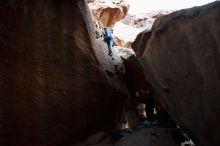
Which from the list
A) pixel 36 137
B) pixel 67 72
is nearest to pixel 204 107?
pixel 67 72

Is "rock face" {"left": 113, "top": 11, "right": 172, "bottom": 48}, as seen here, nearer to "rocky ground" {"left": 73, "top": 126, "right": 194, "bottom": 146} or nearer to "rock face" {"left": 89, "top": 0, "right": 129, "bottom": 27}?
"rock face" {"left": 89, "top": 0, "right": 129, "bottom": 27}

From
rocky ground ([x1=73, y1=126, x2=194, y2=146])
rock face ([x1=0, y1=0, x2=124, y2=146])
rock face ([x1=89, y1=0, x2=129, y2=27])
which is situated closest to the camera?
rock face ([x1=0, y1=0, x2=124, y2=146])

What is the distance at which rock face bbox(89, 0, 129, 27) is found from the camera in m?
21.7

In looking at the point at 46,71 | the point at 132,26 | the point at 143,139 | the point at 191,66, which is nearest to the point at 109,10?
the point at 132,26

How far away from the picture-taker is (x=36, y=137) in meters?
9.73

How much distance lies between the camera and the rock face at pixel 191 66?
7.67 metres

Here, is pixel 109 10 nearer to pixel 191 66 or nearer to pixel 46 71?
pixel 46 71

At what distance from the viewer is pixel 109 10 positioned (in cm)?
2233

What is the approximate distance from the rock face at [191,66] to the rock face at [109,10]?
39.8 ft

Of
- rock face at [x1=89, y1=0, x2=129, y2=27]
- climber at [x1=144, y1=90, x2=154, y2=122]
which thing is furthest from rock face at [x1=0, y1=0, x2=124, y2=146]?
rock face at [x1=89, y1=0, x2=129, y2=27]

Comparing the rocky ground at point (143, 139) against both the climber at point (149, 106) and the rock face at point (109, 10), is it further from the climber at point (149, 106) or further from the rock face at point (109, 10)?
the rock face at point (109, 10)

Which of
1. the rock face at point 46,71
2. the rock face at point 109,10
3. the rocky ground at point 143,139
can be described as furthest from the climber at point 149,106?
the rock face at point 109,10

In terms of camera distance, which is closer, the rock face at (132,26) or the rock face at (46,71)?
the rock face at (46,71)

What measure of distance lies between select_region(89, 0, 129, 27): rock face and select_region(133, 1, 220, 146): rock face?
12.1 meters
